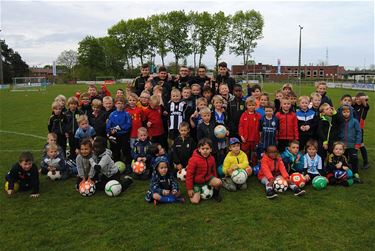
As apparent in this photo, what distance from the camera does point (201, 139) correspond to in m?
5.74

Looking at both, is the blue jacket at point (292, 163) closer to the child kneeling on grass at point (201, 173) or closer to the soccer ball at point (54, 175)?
the child kneeling on grass at point (201, 173)

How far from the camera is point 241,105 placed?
7.20m

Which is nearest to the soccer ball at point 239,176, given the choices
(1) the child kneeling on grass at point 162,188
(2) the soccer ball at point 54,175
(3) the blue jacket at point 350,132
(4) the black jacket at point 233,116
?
(1) the child kneeling on grass at point 162,188

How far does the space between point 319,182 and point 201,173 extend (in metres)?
2.16

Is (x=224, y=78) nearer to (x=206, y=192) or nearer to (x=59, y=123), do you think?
(x=206, y=192)

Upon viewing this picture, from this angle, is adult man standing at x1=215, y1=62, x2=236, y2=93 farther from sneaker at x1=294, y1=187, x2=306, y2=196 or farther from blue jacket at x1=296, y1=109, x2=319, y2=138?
sneaker at x1=294, y1=187, x2=306, y2=196

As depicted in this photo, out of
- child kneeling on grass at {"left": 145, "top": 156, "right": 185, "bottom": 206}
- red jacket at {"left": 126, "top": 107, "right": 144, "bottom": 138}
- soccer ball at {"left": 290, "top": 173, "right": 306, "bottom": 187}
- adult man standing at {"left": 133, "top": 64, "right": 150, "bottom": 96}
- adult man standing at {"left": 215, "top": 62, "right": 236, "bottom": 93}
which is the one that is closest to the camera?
child kneeling on grass at {"left": 145, "top": 156, "right": 185, "bottom": 206}

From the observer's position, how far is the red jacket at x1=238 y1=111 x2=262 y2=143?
670cm

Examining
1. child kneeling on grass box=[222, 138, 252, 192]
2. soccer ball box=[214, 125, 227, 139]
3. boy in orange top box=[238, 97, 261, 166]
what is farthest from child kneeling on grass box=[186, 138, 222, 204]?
boy in orange top box=[238, 97, 261, 166]

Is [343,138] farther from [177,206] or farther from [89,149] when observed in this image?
[89,149]

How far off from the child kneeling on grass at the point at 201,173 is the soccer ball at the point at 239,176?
503 mm

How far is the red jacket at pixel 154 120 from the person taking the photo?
709 centimetres

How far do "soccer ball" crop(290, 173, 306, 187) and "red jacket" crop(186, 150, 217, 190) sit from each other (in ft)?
4.93

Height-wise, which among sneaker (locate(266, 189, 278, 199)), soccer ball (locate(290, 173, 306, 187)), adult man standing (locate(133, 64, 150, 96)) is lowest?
sneaker (locate(266, 189, 278, 199))
